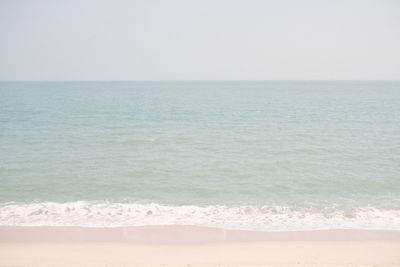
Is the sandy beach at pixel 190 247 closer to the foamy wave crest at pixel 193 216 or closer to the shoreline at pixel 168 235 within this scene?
the shoreline at pixel 168 235

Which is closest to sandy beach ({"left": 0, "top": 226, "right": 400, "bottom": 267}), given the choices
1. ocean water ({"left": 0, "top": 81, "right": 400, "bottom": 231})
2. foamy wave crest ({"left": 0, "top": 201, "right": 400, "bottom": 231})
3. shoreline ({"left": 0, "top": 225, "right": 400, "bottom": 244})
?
shoreline ({"left": 0, "top": 225, "right": 400, "bottom": 244})

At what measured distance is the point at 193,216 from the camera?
13805 mm

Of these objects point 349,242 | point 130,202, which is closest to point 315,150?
point 349,242

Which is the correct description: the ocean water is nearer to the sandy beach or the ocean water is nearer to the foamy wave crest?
the foamy wave crest

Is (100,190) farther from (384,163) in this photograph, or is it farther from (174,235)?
(384,163)

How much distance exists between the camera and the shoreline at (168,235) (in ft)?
38.9

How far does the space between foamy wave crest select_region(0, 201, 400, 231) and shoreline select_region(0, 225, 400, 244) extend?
0.35 meters

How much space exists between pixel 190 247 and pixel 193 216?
8.48 ft

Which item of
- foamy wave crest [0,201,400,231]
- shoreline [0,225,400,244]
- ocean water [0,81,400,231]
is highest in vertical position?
ocean water [0,81,400,231]

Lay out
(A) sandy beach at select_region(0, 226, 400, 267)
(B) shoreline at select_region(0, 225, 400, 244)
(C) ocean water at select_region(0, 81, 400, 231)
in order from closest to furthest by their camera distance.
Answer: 1. (A) sandy beach at select_region(0, 226, 400, 267)
2. (B) shoreline at select_region(0, 225, 400, 244)
3. (C) ocean water at select_region(0, 81, 400, 231)

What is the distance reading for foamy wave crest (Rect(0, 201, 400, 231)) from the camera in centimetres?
1298

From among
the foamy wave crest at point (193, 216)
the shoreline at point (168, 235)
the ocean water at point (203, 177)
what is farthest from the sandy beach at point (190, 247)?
the ocean water at point (203, 177)

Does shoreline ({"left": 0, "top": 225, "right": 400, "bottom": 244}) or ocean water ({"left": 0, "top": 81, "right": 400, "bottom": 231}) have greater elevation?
ocean water ({"left": 0, "top": 81, "right": 400, "bottom": 231})

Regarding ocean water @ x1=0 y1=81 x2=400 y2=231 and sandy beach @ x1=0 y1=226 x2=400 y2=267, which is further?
ocean water @ x1=0 y1=81 x2=400 y2=231
